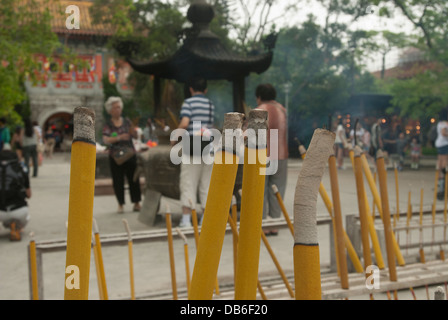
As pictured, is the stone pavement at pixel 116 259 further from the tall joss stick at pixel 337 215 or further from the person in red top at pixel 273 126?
the tall joss stick at pixel 337 215

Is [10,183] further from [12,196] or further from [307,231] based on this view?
[307,231]

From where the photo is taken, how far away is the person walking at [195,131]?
12.8 ft

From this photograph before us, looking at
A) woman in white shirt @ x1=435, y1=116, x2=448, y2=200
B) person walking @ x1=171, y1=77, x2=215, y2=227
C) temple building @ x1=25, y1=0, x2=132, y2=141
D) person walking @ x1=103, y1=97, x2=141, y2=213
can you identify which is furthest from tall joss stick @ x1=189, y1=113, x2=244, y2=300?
temple building @ x1=25, y1=0, x2=132, y2=141

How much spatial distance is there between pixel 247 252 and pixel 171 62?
5.00m

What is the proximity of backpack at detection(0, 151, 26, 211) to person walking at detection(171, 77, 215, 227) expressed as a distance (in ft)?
4.05

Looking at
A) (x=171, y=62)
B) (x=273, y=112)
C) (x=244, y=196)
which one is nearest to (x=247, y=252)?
(x=244, y=196)

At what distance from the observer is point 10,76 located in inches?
262

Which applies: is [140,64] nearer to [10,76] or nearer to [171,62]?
[171,62]

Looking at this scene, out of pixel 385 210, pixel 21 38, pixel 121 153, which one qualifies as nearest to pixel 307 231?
pixel 385 210

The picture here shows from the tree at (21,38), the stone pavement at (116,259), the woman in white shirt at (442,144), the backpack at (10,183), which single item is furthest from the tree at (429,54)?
the backpack at (10,183)

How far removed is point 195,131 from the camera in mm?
3879

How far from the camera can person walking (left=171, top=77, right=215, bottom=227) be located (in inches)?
153

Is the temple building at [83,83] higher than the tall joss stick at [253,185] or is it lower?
higher

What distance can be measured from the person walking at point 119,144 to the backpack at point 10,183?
38.6 inches
